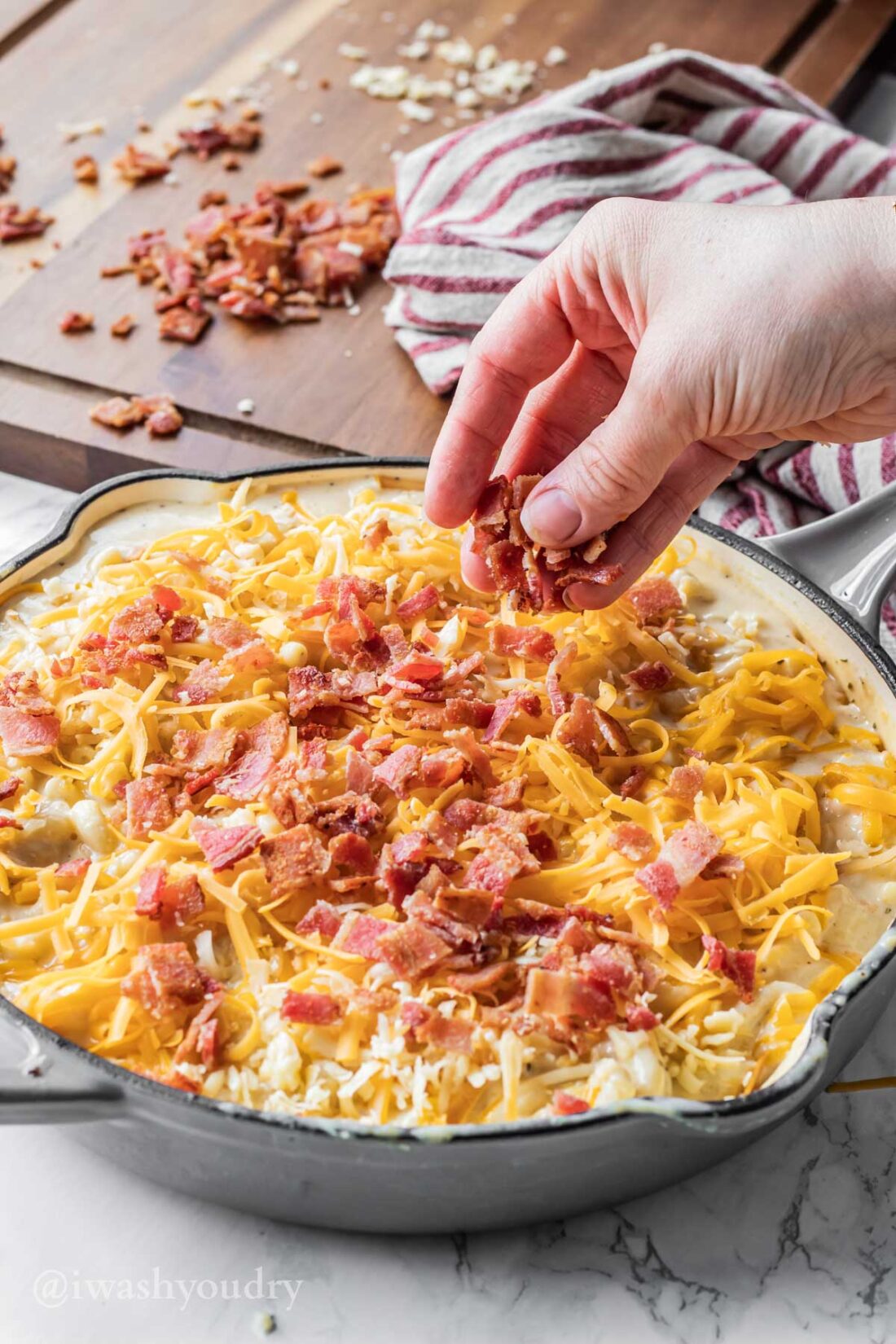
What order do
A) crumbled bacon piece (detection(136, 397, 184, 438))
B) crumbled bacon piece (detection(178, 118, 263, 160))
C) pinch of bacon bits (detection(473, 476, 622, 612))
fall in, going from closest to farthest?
1. pinch of bacon bits (detection(473, 476, 622, 612))
2. crumbled bacon piece (detection(136, 397, 184, 438))
3. crumbled bacon piece (detection(178, 118, 263, 160))

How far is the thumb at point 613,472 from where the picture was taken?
178 centimetres

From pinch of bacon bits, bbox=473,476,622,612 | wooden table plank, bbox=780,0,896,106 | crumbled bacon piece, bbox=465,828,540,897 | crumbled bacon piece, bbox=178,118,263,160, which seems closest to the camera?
crumbled bacon piece, bbox=465,828,540,897

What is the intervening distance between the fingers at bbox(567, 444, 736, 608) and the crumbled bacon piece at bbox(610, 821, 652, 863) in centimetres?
38

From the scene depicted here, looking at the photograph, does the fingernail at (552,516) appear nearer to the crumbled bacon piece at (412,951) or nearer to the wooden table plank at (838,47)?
the crumbled bacon piece at (412,951)

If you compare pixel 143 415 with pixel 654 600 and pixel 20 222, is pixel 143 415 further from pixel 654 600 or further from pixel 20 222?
pixel 654 600

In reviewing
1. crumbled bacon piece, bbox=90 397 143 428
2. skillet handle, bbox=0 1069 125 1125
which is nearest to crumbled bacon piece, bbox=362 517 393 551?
crumbled bacon piece, bbox=90 397 143 428

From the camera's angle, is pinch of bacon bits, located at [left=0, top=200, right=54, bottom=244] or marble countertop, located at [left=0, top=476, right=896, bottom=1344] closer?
marble countertop, located at [left=0, top=476, right=896, bottom=1344]

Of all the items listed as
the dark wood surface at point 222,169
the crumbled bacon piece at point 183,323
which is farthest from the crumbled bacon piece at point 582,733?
the crumbled bacon piece at point 183,323

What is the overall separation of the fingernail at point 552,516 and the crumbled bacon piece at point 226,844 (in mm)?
541

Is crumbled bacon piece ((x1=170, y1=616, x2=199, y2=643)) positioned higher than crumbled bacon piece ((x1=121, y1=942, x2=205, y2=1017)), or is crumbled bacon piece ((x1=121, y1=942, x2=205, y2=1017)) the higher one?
crumbled bacon piece ((x1=170, y1=616, x2=199, y2=643))

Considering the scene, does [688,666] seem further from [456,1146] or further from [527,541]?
[456,1146]

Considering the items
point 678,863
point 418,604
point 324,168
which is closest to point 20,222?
point 324,168

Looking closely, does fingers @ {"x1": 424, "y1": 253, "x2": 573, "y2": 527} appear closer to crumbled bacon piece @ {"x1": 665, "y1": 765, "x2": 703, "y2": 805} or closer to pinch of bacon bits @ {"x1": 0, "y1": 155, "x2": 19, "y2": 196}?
crumbled bacon piece @ {"x1": 665, "y1": 765, "x2": 703, "y2": 805}

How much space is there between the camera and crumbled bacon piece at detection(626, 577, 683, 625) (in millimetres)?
2090
